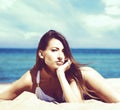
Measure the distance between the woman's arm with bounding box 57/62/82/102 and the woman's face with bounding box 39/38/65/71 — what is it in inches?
2.8

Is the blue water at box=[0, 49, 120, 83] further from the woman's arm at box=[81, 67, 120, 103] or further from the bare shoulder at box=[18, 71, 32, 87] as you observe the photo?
the bare shoulder at box=[18, 71, 32, 87]

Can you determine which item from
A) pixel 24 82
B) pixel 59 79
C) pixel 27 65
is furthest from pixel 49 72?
pixel 27 65

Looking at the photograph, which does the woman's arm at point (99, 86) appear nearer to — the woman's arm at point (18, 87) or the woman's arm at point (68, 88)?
the woman's arm at point (68, 88)

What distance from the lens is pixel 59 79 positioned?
155 inches

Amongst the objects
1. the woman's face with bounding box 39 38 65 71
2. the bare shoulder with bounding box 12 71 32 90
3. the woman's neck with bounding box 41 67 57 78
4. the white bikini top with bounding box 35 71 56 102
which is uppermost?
the woman's face with bounding box 39 38 65 71

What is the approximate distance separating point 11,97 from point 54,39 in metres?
0.84

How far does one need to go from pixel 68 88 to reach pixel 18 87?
0.60 meters

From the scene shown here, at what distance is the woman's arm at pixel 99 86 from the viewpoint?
156 inches

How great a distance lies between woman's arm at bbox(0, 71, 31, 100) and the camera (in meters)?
4.11

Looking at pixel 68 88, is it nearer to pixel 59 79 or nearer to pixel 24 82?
pixel 59 79

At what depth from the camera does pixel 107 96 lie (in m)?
3.99

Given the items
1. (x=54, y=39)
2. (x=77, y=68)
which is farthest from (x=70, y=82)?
(x=54, y=39)

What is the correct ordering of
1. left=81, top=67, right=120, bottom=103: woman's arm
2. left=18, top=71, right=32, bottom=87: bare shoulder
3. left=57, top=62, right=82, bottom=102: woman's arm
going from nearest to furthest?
left=57, top=62, right=82, bottom=102: woman's arm < left=81, top=67, right=120, bottom=103: woman's arm < left=18, top=71, right=32, bottom=87: bare shoulder

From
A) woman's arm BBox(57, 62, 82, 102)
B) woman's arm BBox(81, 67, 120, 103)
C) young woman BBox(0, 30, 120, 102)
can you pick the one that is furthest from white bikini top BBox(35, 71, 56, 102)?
woman's arm BBox(81, 67, 120, 103)
